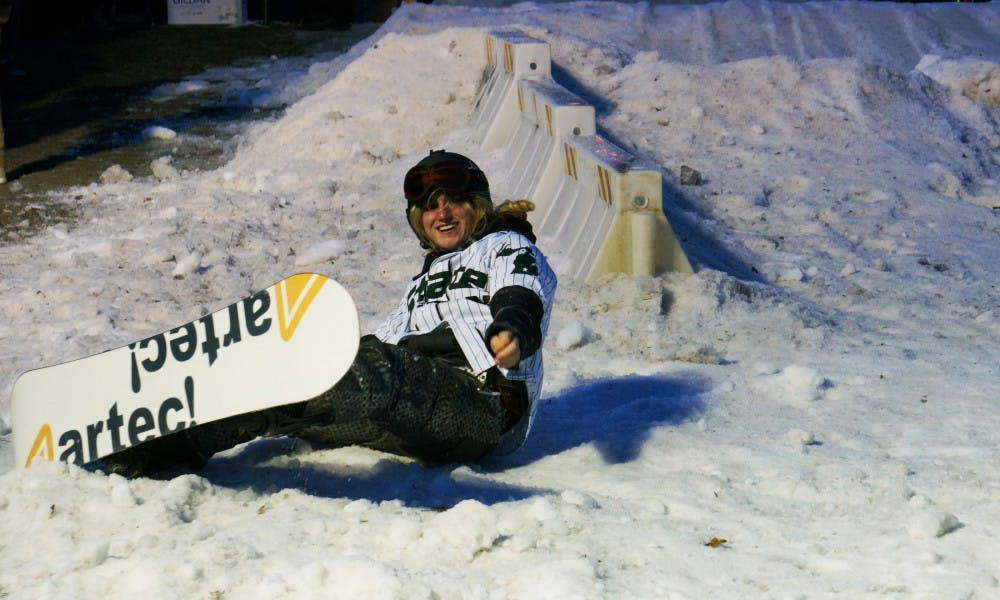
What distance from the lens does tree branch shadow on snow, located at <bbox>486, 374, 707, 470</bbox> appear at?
4.88 m

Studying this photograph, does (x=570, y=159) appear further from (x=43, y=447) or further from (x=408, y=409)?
(x=43, y=447)

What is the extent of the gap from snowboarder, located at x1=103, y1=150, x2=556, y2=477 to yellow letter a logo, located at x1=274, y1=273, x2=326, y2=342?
0.25m

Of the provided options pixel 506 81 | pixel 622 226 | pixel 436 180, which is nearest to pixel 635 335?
pixel 622 226

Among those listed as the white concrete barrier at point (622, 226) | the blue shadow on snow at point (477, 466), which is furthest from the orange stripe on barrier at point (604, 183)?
the blue shadow on snow at point (477, 466)

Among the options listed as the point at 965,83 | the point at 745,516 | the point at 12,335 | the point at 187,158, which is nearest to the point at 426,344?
the point at 745,516

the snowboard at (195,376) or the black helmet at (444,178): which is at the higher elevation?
the black helmet at (444,178)

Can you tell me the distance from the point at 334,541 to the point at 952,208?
A: 675 centimetres

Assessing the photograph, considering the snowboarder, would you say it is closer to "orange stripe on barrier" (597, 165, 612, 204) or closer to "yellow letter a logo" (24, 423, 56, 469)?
"yellow letter a logo" (24, 423, 56, 469)

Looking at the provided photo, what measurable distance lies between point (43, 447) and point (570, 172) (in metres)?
4.55

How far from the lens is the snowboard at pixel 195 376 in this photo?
3787 mm

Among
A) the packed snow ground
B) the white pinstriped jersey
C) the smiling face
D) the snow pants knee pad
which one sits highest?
the smiling face

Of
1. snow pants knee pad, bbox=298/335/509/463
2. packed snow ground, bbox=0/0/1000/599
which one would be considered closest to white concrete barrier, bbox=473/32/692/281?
packed snow ground, bbox=0/0/1000/599

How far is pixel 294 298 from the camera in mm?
3863

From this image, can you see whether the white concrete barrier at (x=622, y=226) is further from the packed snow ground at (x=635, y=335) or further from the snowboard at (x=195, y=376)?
the snowboard at (x=195, y=376)
